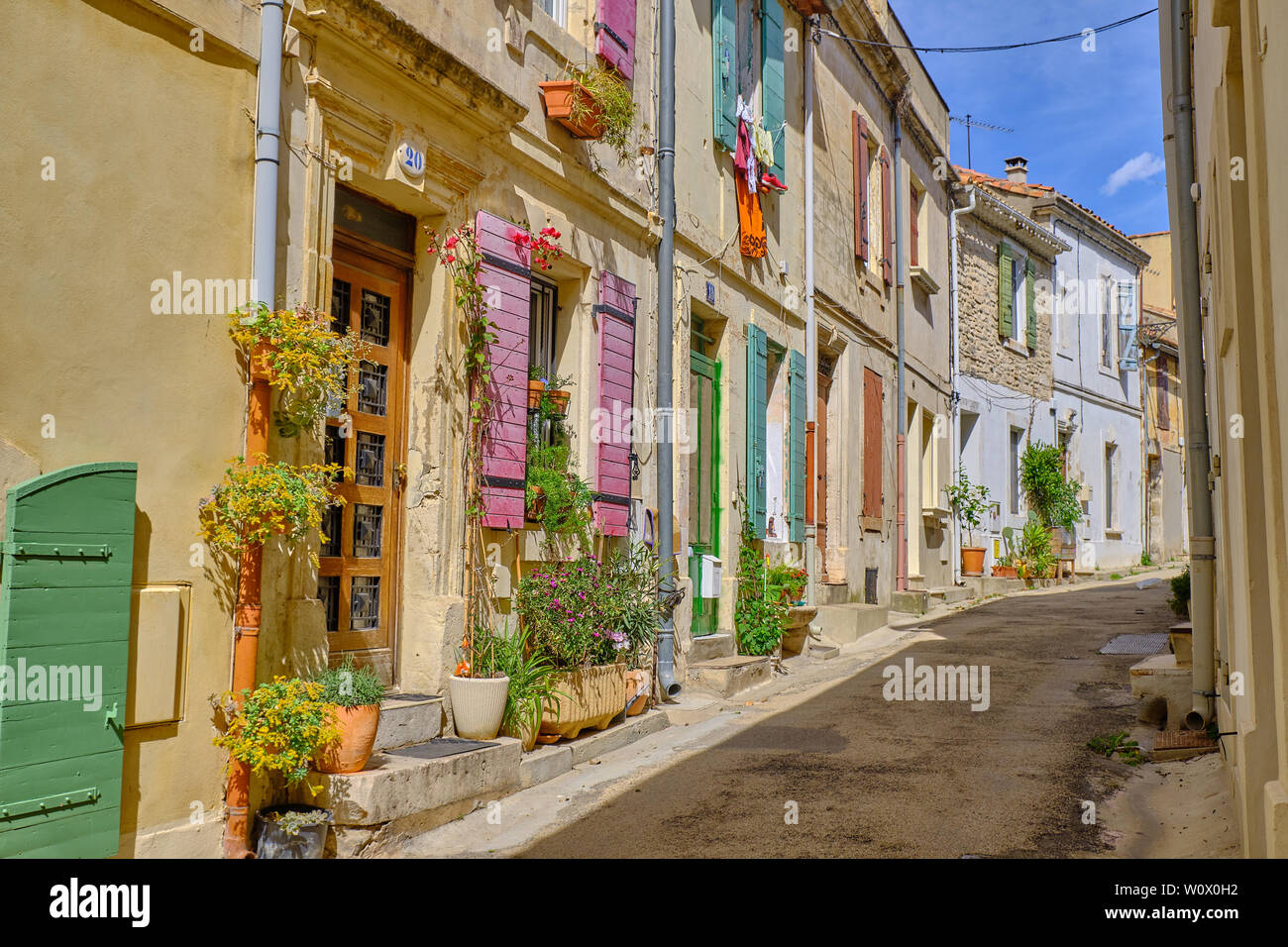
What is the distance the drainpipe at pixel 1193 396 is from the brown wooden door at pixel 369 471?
14.5 feet

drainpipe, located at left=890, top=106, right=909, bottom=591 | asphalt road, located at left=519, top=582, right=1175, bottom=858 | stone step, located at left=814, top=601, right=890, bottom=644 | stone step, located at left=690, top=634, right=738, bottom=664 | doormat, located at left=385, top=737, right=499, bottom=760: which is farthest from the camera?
drainpipe, located at left=890, top=106, right=909, bottom=591

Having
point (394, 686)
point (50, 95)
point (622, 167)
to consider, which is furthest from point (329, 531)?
point (622, 167)

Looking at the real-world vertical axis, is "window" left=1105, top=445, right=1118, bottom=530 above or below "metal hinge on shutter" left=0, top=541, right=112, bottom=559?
above

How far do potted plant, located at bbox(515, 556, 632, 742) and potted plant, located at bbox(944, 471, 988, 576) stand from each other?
1080 cm

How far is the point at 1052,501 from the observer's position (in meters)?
A: 18.9

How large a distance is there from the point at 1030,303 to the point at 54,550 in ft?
60.6

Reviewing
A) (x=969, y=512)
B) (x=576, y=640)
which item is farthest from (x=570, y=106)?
(x=969, y=512)

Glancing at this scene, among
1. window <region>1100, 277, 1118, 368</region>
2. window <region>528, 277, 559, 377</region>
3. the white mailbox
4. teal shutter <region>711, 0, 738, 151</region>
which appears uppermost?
window <region>1100, 277, 1118, 368</region>

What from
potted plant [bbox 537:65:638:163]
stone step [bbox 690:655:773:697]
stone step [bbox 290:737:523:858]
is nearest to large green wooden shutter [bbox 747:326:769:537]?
stone step [bbox 690:655:773:697]

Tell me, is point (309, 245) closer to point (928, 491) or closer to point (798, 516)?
point (798, 516)

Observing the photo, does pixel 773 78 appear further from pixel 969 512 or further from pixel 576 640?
pixel 969 512

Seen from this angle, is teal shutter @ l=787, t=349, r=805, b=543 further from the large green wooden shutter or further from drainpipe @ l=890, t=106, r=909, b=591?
drainpipe @ l=890, t=106, r=909, b=591

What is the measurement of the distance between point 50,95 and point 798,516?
7.99 m

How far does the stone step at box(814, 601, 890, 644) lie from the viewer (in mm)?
11023
